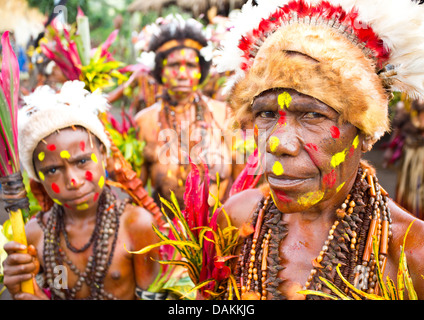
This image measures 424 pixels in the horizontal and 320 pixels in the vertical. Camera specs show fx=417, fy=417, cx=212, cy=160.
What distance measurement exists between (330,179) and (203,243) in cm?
79

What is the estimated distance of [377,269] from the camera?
1705 millimetres

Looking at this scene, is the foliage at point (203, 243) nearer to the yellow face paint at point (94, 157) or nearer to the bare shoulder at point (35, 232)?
the yellow face paint at point (94, 157)

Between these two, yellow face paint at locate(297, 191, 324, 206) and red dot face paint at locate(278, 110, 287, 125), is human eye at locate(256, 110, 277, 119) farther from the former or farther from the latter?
Result: yellow face paint at locate(297, 191, 324, 206)

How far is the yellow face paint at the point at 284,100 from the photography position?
1720mm

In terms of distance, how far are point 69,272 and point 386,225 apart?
82.1 inches

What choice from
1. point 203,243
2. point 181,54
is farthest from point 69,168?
point 181,54

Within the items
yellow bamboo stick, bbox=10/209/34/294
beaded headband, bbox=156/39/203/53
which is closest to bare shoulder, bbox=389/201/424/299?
yellow bamboo stick, bbox=10/209/34/294

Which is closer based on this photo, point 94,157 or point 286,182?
point 286,182

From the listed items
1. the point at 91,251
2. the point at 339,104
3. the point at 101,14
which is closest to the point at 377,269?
the point at 339,104

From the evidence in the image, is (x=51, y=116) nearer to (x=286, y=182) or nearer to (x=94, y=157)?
(x=94, y=157)

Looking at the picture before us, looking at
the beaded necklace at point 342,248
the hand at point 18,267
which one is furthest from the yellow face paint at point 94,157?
the beaded necklace at point 342,248

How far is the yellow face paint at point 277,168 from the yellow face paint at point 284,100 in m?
0.24

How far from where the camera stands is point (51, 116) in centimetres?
275
